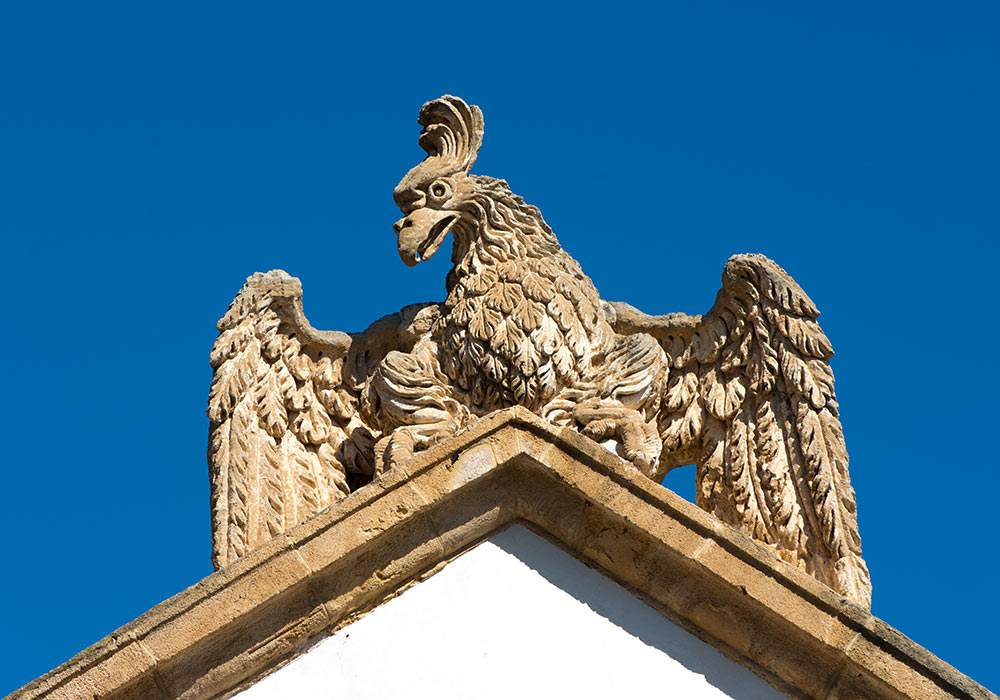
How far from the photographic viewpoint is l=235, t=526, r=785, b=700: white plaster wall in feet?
38.3

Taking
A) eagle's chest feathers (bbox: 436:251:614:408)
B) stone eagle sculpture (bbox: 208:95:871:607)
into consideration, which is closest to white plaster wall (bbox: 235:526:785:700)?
stone eagle sculpture (bbox: 208:95:871:607)

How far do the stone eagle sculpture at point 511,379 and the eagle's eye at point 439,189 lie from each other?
0.01 meters

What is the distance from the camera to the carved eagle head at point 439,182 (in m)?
13.8

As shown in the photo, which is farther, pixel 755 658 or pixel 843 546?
pixel 843 546

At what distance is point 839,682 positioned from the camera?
11586 millimetres

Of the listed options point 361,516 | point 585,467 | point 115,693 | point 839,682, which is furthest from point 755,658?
point 115,693

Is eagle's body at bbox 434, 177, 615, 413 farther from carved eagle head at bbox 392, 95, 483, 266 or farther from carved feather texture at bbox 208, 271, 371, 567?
carved feather texture at bbox 208, 271, 371, 567

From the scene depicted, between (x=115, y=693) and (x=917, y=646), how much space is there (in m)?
4.01

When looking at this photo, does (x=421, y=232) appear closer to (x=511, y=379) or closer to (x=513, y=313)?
(x=513, y=313)

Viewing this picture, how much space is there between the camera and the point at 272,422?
541 inches

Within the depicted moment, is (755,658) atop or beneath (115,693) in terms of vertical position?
atop

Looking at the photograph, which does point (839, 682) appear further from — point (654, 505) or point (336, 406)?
point (336, 406)

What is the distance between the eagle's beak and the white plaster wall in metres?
2.38

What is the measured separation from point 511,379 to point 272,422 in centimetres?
147
